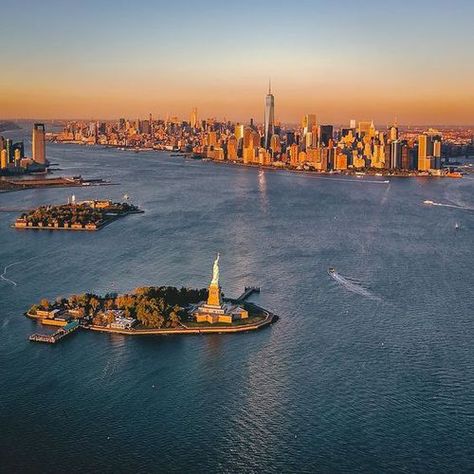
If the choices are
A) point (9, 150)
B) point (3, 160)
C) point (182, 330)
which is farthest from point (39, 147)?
point (182, 330)

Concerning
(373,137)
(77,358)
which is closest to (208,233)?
(77,358)

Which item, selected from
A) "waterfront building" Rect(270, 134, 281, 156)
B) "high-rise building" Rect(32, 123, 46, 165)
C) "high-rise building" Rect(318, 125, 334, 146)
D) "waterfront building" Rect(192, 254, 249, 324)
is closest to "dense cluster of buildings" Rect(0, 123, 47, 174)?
"high-rise building" Rect(32, 123, 46, 165)

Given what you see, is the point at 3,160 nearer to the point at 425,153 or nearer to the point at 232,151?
the point at 232,151

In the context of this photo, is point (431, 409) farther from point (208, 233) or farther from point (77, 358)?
point (208, 233)

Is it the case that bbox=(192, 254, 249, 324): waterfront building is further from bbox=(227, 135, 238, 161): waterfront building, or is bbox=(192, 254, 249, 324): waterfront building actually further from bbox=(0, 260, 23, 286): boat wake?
bbox=(227, 135, 238, 161): waterfront building

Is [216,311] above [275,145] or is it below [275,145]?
below

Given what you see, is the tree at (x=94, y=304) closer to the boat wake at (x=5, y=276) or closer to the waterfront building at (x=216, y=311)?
the waterfront building at (x=216, y=311)
